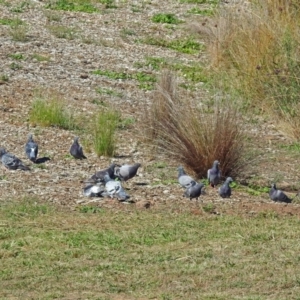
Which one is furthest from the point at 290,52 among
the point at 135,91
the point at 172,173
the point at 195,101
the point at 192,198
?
the point at 192,198

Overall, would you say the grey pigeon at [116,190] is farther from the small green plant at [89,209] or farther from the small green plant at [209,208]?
the small green plant at [209,208]

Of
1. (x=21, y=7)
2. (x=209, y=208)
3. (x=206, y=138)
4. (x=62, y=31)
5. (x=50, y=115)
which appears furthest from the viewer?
(x=21, y=7)

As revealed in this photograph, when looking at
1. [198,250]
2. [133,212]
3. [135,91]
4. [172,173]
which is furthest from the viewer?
[135,91]

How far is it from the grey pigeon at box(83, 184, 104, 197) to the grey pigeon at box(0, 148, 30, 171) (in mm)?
1075

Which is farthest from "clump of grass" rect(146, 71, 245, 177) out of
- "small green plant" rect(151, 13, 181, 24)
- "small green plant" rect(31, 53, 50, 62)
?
"small green plant" rect(151, 13, 181, 24)

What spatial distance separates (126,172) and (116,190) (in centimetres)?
76

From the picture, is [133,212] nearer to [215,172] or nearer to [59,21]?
[215,172]

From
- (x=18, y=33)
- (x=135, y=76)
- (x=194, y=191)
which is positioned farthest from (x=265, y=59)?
(x=194, y=191)

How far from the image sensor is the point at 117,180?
35.5 ft

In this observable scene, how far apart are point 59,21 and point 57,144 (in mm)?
7583

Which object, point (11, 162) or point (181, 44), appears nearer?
point (11, 162)

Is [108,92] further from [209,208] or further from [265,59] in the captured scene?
[209,208]

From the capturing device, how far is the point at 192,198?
10555mm

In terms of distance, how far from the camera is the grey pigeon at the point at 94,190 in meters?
10.5
